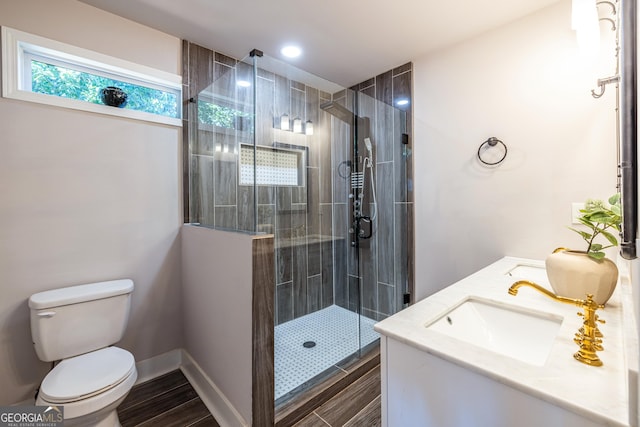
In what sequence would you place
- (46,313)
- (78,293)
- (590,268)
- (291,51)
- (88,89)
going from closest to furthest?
(590,268)
(46,313)
(78,293)
(88,89)
(291,51)

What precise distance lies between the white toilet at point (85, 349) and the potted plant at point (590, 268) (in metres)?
2.11

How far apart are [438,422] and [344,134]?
82.4 inches

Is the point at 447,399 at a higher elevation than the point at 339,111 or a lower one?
lower

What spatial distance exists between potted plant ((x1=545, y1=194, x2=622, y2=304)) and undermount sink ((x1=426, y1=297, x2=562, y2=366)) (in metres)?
0.22

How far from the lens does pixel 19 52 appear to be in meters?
1.61

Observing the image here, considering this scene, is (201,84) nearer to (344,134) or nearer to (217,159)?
(217,159)

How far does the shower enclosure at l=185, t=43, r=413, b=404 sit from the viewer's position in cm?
184

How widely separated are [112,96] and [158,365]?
1962 millimetres

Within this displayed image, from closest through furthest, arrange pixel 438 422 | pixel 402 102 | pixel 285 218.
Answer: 1. pixel 438 422
2. pixel 285 218
3. pixel 402 102

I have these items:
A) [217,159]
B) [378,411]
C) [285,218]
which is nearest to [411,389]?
[378,411]

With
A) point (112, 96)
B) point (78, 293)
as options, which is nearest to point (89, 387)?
point (78, 293)

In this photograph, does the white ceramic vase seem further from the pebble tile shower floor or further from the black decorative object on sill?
the black decorative object on sill

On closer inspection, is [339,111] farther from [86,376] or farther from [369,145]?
[86,376]

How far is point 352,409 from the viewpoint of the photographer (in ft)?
5.60
